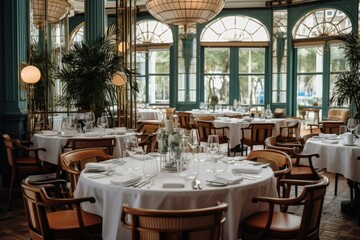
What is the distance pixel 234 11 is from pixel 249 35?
3.07 ft

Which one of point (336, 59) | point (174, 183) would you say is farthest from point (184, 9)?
point (336, 59)

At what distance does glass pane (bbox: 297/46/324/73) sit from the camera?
13328 mm

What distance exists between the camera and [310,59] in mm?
13562

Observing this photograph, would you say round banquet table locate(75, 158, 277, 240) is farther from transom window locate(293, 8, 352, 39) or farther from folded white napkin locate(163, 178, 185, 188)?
transom window locate(293, 8, 352, 39)

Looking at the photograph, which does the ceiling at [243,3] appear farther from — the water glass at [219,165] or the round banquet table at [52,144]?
the water glass at [219,165]

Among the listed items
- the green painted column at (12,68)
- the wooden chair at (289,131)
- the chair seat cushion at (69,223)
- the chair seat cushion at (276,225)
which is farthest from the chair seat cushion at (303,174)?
the green painted column at (12,68)

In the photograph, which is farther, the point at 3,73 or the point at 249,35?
the point at 249,35

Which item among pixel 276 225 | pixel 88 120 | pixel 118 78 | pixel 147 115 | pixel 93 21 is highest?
pixel 93 21

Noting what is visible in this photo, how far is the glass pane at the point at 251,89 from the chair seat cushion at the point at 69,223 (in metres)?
11.7

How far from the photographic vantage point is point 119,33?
8.27 m

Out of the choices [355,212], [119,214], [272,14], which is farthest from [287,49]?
[119,214]

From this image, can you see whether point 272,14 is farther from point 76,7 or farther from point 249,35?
point 76,7

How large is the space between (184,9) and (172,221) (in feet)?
14.2

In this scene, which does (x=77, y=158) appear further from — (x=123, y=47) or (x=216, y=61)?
(x=216, y=61)
